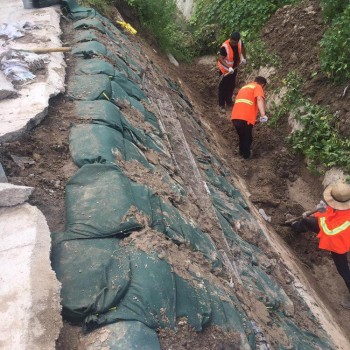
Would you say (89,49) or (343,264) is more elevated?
(89,49)

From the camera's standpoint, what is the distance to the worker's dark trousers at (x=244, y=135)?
19.2 feet

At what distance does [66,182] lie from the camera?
285 centimetres

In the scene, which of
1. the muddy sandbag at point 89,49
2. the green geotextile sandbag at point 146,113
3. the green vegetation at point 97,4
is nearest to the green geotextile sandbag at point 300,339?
the green geotextile sandbag at point 146,113

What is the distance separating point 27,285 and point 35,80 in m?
2.65

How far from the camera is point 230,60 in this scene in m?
6.95

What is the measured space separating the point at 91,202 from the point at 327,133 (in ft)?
13.4

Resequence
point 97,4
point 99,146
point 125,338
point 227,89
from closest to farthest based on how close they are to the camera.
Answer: point 125,338 → point 99,146 → point 97,4 → point 227,89

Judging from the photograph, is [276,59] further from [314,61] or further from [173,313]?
[173,313]

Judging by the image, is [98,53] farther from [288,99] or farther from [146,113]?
[288,99]

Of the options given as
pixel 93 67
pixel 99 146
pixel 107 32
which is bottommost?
pixel 99 146

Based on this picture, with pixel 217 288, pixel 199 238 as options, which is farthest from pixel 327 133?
pixel 217 288

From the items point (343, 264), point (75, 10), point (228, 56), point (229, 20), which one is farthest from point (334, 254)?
point (229, 20)

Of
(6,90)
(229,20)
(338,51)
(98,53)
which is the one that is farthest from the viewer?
(229,20)

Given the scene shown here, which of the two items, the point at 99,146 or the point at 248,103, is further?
the point at 248,103
